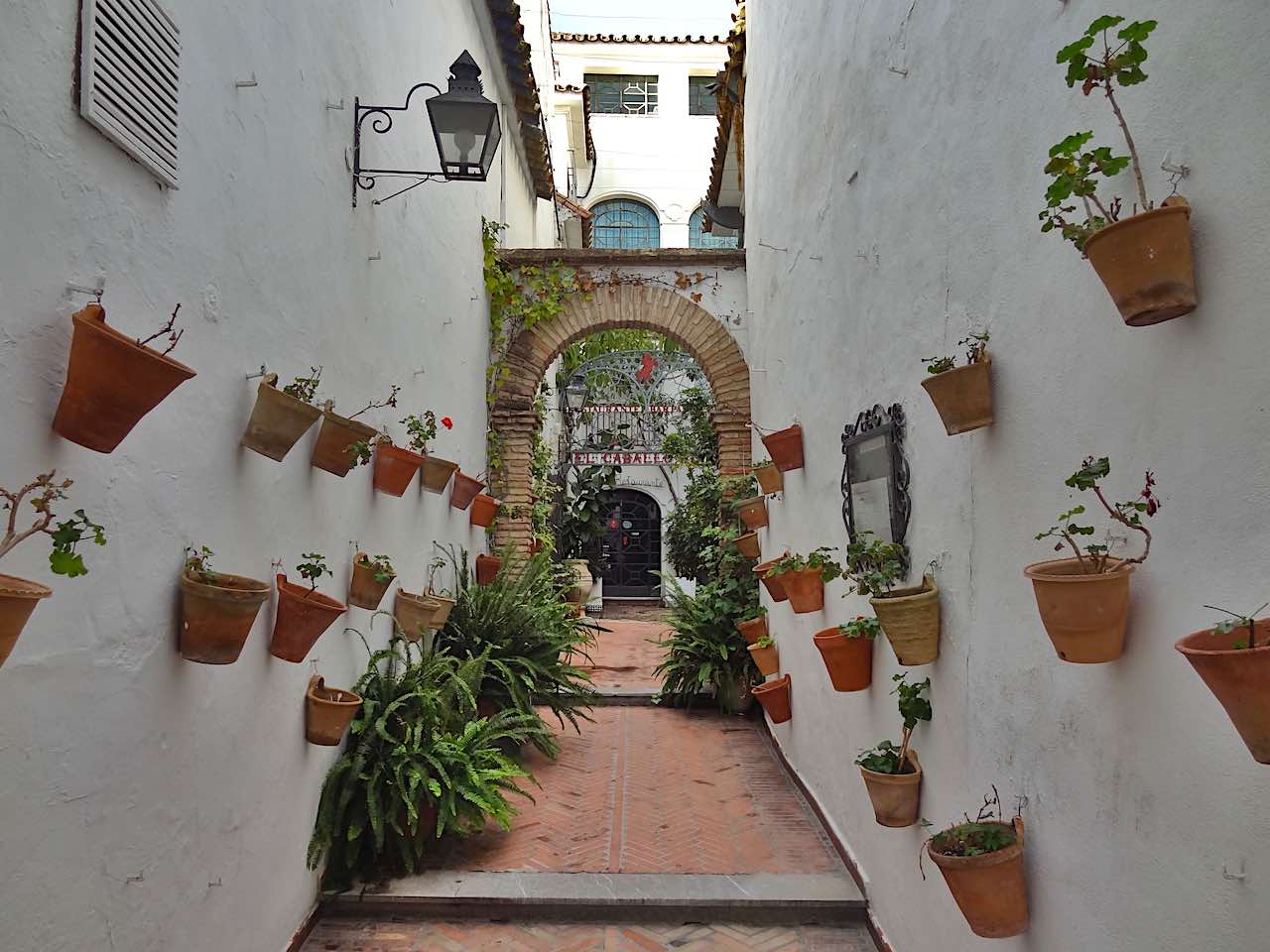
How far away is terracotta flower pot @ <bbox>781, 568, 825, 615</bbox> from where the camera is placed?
14.7 ft

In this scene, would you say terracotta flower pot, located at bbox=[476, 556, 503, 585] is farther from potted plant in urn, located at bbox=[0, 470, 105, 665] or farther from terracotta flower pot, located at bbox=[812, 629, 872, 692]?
potted plant in urn, located at bbox=[0, 470, 105, 665]

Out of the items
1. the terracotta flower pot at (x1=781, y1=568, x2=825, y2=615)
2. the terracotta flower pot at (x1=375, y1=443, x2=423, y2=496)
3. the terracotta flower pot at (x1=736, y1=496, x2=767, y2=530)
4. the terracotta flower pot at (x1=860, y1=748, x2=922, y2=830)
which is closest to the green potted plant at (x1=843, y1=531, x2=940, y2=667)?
the terracotta flower pot at (x1=860, y1=748, x2=922, y2=830)

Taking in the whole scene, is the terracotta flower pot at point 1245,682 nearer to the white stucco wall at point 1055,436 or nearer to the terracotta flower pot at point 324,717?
the white stucco wall at point 1055,436

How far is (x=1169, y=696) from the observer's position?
1506 mm

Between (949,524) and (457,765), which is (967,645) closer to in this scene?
(949,524)

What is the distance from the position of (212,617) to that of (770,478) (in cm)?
416

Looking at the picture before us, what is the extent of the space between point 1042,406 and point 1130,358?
0.38m

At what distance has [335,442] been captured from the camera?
11.7ft

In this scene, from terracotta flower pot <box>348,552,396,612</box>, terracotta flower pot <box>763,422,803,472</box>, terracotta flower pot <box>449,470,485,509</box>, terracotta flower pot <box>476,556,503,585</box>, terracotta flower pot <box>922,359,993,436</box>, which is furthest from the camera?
terracotta flower pot <box>476,556,503,585</box>

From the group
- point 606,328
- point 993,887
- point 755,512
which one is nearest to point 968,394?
point 993,887

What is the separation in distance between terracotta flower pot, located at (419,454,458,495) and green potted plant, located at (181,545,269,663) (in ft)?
10.3

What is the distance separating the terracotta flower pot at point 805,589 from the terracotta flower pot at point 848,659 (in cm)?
91

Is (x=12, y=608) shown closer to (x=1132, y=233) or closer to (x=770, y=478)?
(x=1132, y=233)

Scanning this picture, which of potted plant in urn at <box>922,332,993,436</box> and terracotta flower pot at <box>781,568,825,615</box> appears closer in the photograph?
potted plant in urn at <box>922,332,993,436</box>
